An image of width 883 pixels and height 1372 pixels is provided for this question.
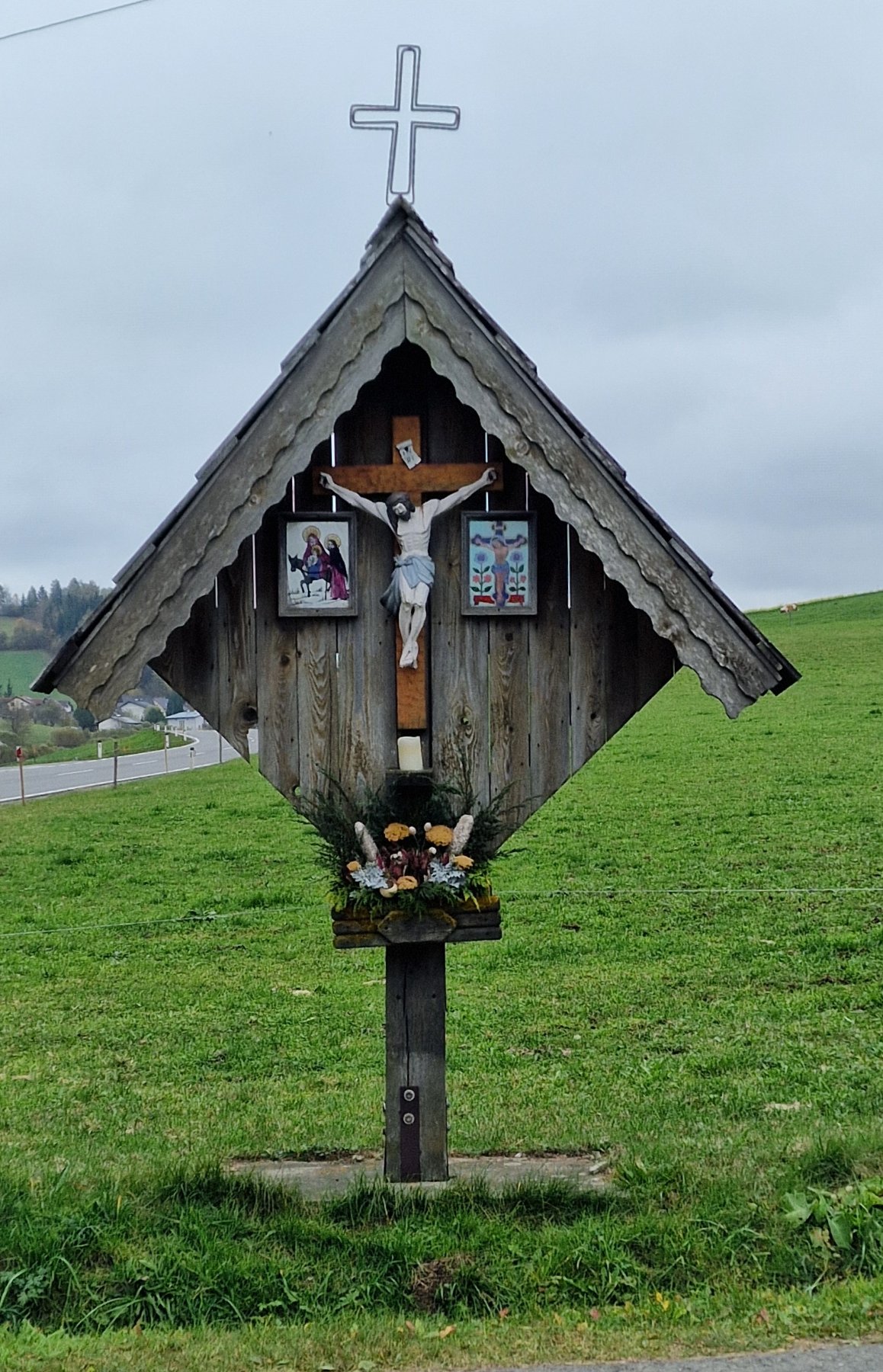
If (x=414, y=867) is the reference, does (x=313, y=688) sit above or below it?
above

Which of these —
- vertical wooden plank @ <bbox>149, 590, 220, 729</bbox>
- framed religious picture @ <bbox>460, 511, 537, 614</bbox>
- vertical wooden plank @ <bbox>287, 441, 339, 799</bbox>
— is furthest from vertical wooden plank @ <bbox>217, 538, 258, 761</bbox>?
framed religious picture @ <bbox>460, 511, 537, 614</bbox>

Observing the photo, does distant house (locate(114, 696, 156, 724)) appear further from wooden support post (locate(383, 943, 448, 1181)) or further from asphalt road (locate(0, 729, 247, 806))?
wooden support post (locate(383, 943, 448, 1181))

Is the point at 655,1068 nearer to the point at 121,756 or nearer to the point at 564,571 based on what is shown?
the point at 564,571

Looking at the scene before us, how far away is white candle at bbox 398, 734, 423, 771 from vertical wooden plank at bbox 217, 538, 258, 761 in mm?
697

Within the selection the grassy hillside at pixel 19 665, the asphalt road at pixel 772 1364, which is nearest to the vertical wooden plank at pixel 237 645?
the asphalt road at pixel 772 1364

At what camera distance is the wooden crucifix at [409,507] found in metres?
5.75

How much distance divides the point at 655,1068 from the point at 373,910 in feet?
13.5

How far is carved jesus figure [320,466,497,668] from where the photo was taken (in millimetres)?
5738

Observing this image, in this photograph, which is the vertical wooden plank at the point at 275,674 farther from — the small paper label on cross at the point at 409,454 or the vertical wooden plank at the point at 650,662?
the vertical wooden plank at the point at 650,662

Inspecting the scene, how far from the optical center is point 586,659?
604cm

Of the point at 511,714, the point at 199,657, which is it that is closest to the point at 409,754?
the point at 511,714

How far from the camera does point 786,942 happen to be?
1258 centimetres

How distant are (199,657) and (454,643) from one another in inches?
46.1

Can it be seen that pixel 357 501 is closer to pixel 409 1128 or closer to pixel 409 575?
pixel 409 575
